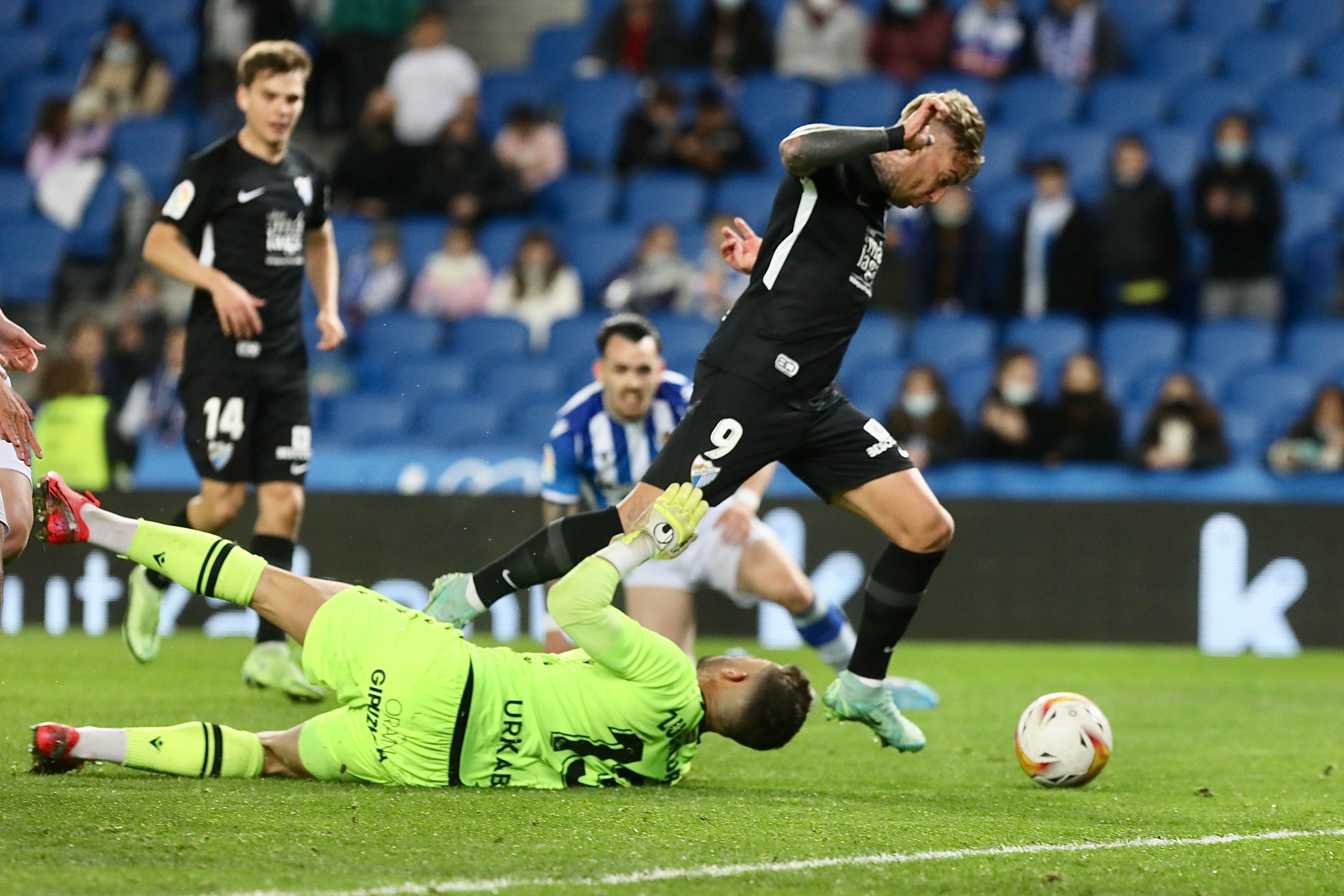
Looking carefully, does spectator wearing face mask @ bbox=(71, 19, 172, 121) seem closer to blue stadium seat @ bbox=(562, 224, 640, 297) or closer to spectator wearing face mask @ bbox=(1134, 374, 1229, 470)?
blue stadium seat @ bbox=(562, 224, 640, 297)

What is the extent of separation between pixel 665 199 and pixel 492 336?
1985 mm

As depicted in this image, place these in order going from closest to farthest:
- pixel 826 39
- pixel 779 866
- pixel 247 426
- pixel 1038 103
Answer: pixel 779 866 → pixel 247 426 → pixel 1038 103 → pixel 826 39

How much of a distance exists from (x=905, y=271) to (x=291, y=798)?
Answer: 32.3ft

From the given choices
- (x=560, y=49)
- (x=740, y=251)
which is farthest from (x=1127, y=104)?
(x=740, y=251)

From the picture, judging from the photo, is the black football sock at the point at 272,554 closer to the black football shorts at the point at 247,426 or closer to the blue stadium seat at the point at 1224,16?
the black football shorts at the point at 247,426

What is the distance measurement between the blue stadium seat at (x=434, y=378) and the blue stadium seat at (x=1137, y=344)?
15.5 ft

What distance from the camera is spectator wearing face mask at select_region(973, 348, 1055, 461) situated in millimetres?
12188

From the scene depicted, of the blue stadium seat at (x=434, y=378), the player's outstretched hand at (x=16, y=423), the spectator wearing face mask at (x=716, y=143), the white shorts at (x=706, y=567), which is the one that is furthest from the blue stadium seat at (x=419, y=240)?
the player's outstretched hand at (x=16, y=423)

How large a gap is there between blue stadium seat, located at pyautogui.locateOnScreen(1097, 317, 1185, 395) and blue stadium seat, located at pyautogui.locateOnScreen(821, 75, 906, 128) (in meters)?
2.62

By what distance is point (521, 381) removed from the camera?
524 inches

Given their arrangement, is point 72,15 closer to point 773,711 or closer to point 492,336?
point 492,336

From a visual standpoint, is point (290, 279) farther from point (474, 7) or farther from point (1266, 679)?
point (474, 7)

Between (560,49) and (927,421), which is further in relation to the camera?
(560,49)

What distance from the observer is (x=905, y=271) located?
556 inches
